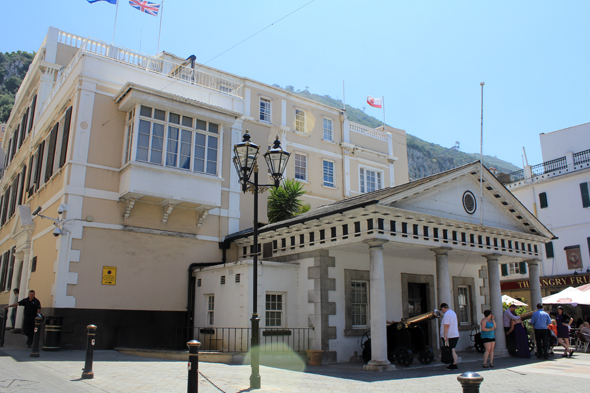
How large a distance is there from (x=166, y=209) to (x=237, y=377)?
25.9 ft

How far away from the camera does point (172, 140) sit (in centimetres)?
1595

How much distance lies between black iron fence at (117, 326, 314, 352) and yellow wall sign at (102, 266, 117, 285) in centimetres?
149

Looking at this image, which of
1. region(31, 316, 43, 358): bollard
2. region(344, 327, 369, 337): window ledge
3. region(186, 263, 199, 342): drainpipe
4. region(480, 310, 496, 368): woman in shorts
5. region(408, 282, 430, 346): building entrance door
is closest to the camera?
region(31, 316, 43, 358): bollard

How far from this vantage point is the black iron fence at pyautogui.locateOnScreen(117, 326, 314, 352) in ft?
43.4

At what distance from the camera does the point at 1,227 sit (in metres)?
26.1

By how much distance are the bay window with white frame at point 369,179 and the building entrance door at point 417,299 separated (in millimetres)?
12846

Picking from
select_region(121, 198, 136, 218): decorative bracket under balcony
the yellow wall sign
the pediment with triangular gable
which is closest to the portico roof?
the pediment with triangular gable

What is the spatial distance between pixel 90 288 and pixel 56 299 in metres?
1.01

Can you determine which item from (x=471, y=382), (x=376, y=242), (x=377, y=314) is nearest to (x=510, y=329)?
(x=377, y=314)

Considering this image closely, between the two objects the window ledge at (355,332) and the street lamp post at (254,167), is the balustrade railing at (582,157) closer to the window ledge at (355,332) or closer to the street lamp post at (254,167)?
the window ledge at (355,332)

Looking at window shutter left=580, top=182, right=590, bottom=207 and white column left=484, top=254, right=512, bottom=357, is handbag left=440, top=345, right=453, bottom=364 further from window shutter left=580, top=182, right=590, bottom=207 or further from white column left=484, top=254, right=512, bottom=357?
window shutter left=580, top=182, right=590, bottom=207

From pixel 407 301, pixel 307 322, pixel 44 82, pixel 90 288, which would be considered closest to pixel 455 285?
pixel 407 301

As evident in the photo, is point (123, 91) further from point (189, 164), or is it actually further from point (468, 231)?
point (468, 231)

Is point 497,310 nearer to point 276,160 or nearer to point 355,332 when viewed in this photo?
point 355,332
